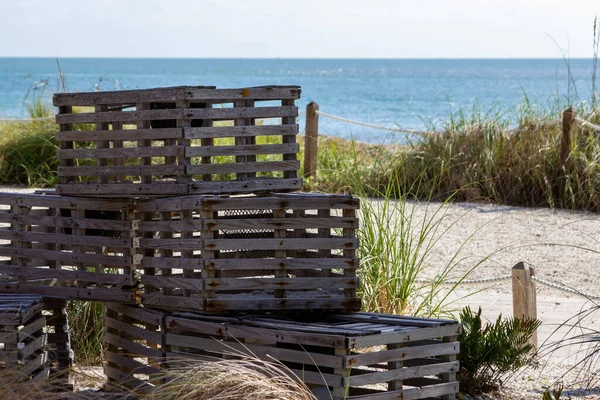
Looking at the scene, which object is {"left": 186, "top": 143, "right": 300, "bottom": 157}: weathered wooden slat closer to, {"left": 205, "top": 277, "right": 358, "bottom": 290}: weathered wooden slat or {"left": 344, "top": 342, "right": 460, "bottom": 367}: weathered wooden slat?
{"left": 205, "top": 277, "right": 358, "bottom": 290}: weathered wooden slat

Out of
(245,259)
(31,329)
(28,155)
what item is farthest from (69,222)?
(28,155)

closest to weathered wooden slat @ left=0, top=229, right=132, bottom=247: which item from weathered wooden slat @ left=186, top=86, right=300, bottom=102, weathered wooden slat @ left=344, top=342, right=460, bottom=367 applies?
weathered wooden slat @ left=186, top=86, right=300, bottom=102

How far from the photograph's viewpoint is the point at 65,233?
15.4 ft

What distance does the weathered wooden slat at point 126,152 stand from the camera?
14.0 ft

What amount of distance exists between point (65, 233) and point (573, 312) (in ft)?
12.7

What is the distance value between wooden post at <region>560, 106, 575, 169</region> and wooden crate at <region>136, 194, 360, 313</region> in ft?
21.1

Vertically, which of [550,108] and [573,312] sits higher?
[550,108]

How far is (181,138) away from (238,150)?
323 mm

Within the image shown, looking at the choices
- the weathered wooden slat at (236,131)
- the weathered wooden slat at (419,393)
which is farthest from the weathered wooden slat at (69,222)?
the weathered wooden slat at (419,393)

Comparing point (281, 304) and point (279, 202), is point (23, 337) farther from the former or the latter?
point (279, 202)

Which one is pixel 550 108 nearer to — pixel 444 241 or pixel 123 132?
pixel 444 241

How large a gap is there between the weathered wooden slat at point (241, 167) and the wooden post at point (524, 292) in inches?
70.5

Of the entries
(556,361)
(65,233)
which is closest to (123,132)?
(65,233)

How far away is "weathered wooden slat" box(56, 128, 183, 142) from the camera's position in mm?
4289
